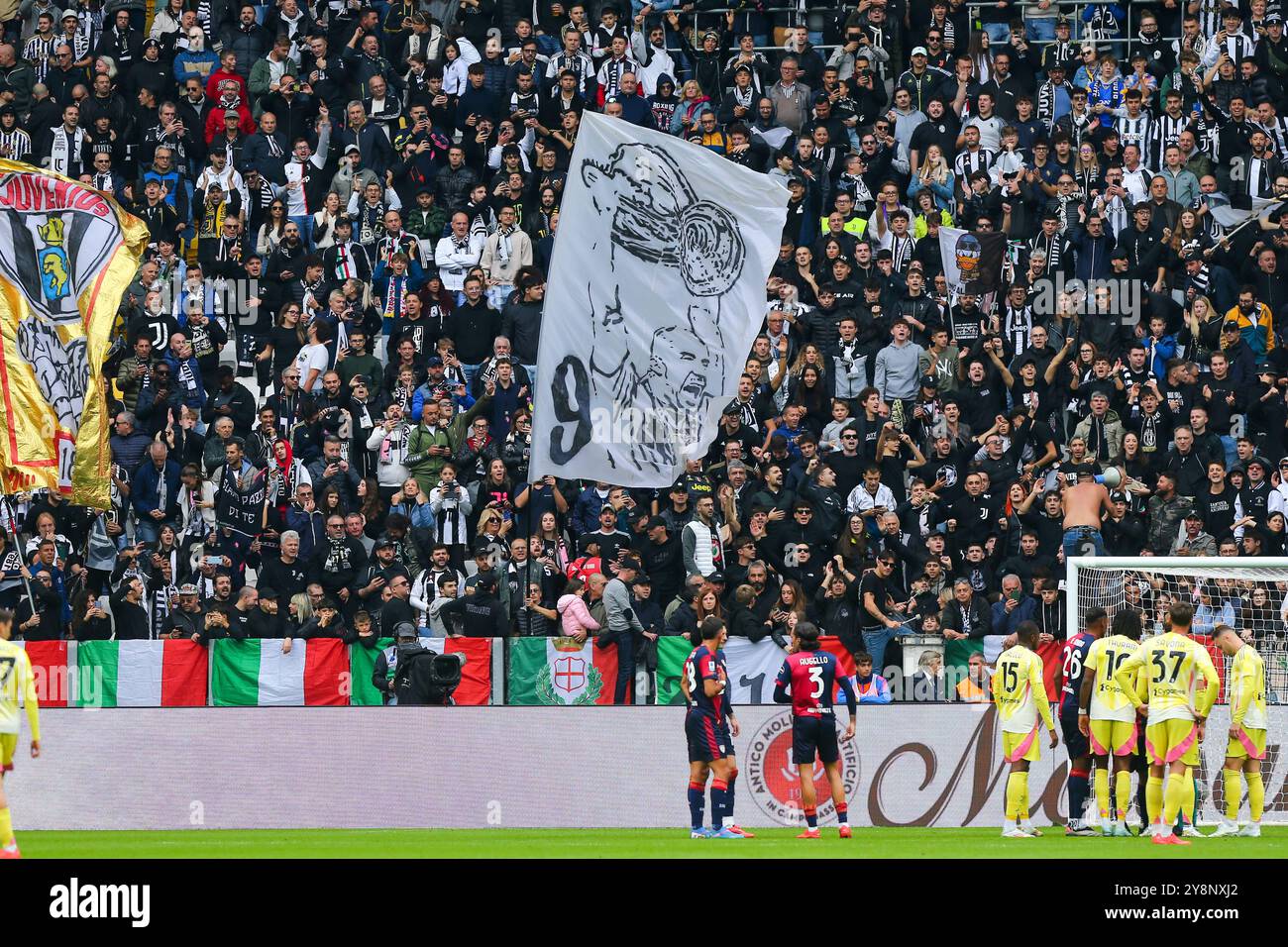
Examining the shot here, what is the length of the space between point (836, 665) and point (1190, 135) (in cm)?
1250

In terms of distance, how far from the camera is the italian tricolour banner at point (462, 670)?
2345 cm

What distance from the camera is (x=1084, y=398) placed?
25.9 metres

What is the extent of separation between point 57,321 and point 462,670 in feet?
18.1

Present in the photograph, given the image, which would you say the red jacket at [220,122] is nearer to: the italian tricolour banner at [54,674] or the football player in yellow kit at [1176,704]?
the italian tricolour banner at [54,674]

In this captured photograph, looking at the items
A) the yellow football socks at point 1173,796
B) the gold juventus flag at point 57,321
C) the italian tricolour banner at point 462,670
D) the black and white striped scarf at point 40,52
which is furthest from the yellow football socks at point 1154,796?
the black and white striped scarf at point 40,52

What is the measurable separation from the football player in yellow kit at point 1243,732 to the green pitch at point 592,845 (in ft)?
1.18

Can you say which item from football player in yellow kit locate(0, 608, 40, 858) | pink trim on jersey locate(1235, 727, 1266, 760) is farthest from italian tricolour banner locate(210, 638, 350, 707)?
pink trim on jersey locate(1235, 727, 1266, 760)

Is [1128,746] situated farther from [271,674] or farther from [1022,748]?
[271,674]

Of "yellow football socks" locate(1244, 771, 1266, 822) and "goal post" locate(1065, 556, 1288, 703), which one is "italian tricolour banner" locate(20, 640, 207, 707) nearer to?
"goal post" locate(1065, 556, 1288, 703)

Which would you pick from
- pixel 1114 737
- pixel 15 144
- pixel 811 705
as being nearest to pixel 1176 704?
pixel 1114 737

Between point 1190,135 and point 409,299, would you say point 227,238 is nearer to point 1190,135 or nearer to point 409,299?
point 409,299

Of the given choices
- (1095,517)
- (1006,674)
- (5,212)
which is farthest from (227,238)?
(1006,674)

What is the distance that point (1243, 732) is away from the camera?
62.6 ft

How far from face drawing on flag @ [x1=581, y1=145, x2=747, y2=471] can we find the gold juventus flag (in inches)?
224
